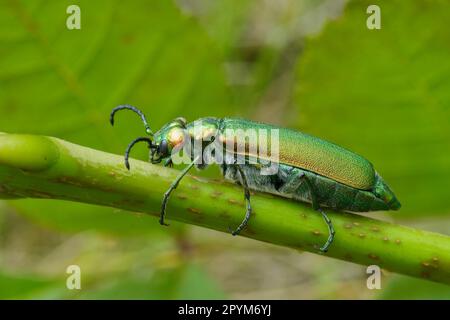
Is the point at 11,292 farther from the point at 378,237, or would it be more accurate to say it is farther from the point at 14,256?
the point at 14,256

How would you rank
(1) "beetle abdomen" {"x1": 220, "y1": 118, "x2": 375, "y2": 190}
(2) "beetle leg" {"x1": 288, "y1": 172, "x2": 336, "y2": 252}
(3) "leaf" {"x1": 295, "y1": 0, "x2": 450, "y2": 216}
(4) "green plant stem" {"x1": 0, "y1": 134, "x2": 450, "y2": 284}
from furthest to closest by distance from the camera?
(3) "leaf" {"x1": 295, "y1": 0, "x2": 450, "y2": 216} → (1) "beetle abdomen" {"x1": 220, "y1": 118, "x2": 375, "y2": 190} → (2) "beetle leg" {"x1": 288, "y1": 172, "x2": 336, "y2": 252} → (4) "green plant stem" {"x1": 0, "y1": 134, "x2": 450, "y2": 284}

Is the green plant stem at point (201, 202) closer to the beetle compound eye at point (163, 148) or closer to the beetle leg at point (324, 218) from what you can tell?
the beetle leg at point (324, 218)

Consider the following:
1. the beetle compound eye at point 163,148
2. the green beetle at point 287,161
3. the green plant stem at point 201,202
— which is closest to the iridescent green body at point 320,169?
the green beetle at point 287,161

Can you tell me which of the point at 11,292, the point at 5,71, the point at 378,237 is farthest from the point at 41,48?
the point at 378,237

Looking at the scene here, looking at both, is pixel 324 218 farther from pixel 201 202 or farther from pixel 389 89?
pixel 389 89

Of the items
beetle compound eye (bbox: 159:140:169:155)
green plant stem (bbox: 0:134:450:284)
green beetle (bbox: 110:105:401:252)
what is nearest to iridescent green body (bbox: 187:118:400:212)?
green beetle (bbox: 110:105:401:252)

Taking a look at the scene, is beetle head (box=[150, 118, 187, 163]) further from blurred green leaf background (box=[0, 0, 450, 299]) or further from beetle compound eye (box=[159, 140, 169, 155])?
blurred green leaf background (box=[0, 0, 450, 299])

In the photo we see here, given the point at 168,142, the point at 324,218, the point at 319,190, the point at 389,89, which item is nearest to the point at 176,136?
the point at 168,142
